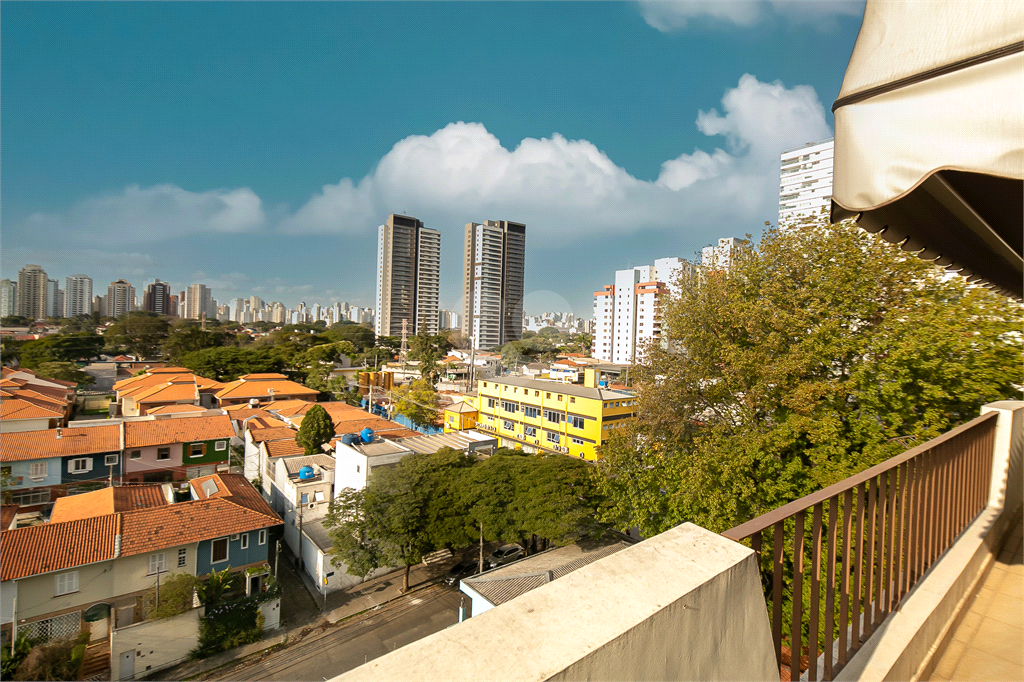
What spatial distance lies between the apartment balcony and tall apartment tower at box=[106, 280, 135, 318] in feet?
178

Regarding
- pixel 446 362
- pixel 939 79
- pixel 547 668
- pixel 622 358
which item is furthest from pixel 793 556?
pixel 622 358

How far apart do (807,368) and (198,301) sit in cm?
7274

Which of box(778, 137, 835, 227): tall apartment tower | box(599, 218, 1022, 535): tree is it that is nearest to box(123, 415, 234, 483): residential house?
box(599, 218, 1022, 535): tree

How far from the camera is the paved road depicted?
25.0 feet

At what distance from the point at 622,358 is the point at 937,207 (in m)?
45.3

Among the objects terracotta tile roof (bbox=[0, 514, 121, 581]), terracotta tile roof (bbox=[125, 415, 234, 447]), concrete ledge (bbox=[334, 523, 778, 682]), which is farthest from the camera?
terracotta tile roof (bbox=[125, 415, 234, 447])

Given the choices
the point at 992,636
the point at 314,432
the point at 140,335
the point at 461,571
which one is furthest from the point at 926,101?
the point at 140,335

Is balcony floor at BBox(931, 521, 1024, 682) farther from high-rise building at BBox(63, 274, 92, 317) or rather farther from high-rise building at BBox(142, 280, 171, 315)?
high-rise building at BBox(142, 280, 171, 315)

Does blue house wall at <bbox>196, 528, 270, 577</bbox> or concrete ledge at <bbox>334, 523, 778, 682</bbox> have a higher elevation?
concrete ledge at <bbox>334, 523, 778, 682</bbox>

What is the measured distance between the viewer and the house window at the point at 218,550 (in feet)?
28.4

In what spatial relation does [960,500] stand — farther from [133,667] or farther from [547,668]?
[133,667]

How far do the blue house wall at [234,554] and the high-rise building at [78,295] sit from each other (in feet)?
111

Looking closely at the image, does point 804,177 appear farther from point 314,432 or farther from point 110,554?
point 110,554

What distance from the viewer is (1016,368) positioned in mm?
4578
